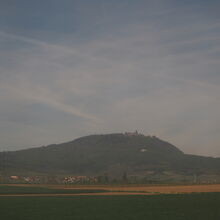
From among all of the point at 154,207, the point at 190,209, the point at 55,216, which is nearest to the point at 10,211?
the point at 55,216

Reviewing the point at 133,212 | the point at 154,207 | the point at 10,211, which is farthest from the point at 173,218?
the point at 10,211

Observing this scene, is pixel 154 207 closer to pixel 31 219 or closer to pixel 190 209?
pixel 190 209

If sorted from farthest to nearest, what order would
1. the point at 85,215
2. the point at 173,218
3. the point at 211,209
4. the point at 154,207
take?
the point at 154,207, the point at 211,209, the point at 85,215, the point at 173,218

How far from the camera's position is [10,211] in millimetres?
48281

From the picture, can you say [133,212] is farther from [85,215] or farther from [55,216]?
[55,216]

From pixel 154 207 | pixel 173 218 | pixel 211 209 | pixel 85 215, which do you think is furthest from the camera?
pixel 154 207

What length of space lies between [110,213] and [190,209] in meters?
9.42

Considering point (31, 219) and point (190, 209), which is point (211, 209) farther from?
point (31, 219)

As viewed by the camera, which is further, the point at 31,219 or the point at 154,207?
the point at 154,207

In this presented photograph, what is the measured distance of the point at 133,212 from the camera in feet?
150

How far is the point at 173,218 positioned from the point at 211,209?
9.21m

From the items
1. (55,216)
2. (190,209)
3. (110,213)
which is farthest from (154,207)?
(55,216)

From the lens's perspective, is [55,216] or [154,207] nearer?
[55,216]

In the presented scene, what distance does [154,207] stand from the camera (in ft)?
167
